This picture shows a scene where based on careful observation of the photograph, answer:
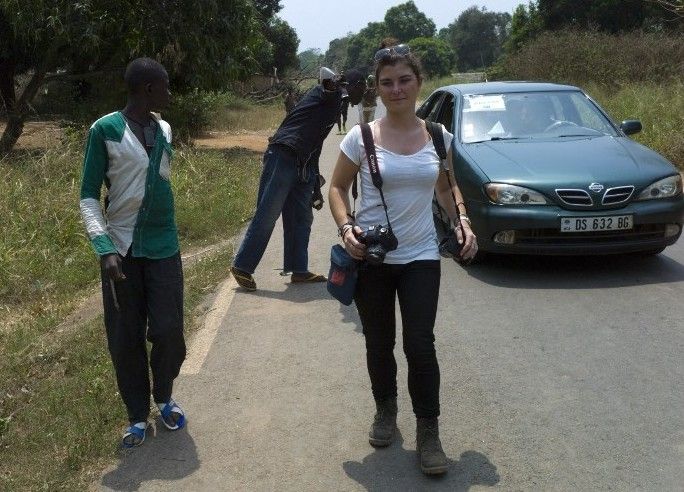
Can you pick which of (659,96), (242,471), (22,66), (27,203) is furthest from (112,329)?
(22,66)

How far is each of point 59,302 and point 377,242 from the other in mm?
4468

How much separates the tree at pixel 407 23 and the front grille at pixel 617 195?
11839 centimetres

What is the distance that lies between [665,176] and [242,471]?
463 centimetres

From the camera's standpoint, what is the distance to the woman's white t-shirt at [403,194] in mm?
3797

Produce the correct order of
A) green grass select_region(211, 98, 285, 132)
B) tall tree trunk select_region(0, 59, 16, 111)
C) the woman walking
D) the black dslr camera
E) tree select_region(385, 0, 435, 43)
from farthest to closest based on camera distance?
1. tree select_region(385, 0, 435, 43)
2. green grass select_region(211, 98, 285, 132)
3. tall tree trunk select_region(0, 59, 16, 111)
4. the woman walking
5. the black dslr camera

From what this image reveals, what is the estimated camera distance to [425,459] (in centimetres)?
379

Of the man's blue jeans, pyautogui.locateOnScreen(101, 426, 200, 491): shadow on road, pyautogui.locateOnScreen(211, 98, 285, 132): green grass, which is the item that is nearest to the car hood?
the man's blue jeans

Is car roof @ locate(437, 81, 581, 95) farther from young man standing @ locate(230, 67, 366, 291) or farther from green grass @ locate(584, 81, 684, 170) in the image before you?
green grass @ locate(584, 81, 684, 170)

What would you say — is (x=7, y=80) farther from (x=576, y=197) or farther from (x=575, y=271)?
(x=576, y=197)

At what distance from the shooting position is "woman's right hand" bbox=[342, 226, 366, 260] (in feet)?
12.1

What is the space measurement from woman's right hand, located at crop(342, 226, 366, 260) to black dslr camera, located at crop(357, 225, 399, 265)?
2 cm

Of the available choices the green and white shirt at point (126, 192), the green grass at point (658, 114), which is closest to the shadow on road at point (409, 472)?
the green and white shirt at point (126, 192)

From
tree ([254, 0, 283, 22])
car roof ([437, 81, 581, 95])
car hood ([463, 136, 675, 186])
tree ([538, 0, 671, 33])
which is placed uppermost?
tree ([254, 0, 283, 22])

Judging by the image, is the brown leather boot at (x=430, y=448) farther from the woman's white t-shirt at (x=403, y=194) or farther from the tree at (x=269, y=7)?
the tree at (x=269, y=7)
